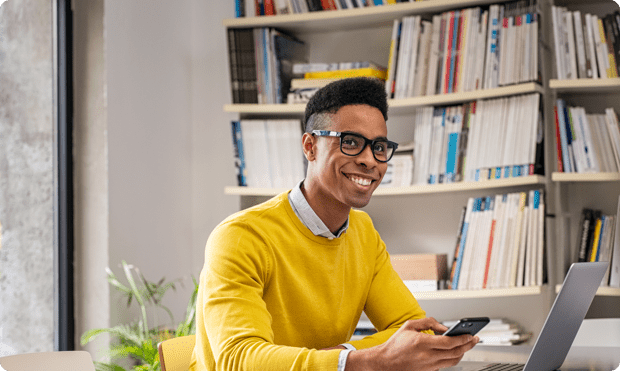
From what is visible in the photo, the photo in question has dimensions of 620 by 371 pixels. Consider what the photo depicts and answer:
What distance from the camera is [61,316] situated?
261cm

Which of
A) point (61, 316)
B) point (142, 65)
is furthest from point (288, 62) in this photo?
point (61, 316)

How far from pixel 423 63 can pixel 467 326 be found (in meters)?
1.90

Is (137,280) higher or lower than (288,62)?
lower

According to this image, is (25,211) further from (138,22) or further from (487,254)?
(487,254)

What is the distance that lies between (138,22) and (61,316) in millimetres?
1307

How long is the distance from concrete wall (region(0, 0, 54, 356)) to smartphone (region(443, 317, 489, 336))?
6.44 feet

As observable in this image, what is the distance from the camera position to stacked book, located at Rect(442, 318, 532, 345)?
8.33ft

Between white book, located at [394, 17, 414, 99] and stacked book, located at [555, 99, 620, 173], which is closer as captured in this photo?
stacked book, located at [555, 99, 620, 173]

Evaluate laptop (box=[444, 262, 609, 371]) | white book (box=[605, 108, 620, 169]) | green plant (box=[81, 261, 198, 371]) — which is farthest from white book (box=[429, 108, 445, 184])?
laptop (box=[444, 262, 609, 371])

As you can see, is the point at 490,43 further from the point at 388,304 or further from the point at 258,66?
the point at 388,304

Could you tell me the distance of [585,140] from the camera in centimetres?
247

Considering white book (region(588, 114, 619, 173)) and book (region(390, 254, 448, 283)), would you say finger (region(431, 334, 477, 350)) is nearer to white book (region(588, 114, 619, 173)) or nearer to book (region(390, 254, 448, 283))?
book (region(390, 254, 448, 283))

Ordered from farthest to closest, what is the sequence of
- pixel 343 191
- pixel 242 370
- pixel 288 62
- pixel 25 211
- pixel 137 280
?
pixel 288 62
pixel 137 280
pixel 25 211
pixel 343 191
pixel 242 370

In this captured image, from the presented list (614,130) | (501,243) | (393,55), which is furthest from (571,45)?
(501,243)
